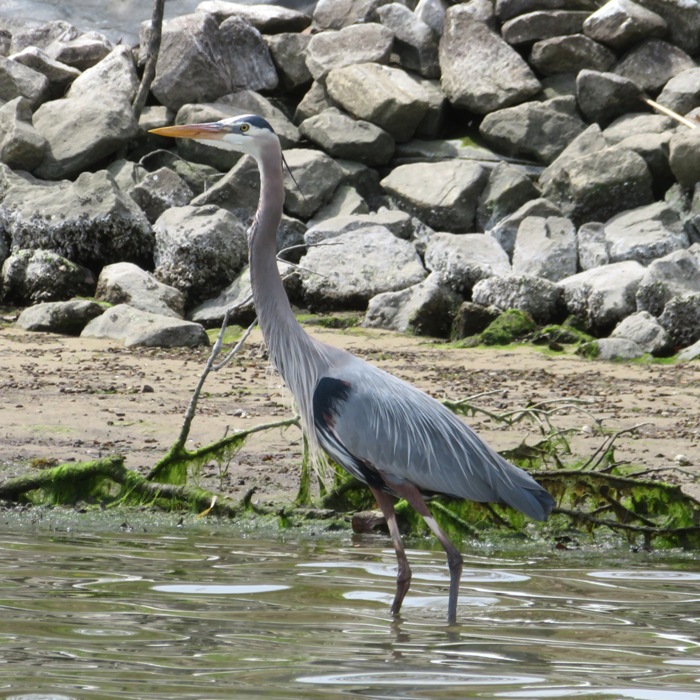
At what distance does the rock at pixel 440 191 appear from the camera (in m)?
17.3

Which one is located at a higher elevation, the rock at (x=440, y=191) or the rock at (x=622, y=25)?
the rock at (x=622, y=25)

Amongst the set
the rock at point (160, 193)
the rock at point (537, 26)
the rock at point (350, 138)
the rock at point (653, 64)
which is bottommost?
the rock at point (160, 193)

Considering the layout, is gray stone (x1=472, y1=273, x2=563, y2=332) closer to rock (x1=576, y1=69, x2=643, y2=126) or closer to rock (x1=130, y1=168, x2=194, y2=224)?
rock (x1=130, y1=168, x2=194, y2=224)

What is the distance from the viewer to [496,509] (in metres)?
6.54

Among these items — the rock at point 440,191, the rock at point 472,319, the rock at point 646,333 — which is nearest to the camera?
the rock at point 646,333

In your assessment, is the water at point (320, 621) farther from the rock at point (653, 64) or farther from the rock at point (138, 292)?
the rock at point (653, 64)

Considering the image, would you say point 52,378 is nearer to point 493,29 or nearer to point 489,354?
point 489,354

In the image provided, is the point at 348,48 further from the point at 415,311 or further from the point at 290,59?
the point at 415,311

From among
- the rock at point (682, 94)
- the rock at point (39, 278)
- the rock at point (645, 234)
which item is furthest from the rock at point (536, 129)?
the rock at point (39, 278)

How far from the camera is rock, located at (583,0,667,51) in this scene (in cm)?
2002

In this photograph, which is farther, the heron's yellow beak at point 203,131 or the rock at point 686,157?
the rock at point 686,157

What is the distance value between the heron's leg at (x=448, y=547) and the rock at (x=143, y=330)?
7.22 m

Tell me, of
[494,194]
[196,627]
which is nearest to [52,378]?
[196,627]

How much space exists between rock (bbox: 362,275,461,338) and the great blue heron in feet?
26.5
